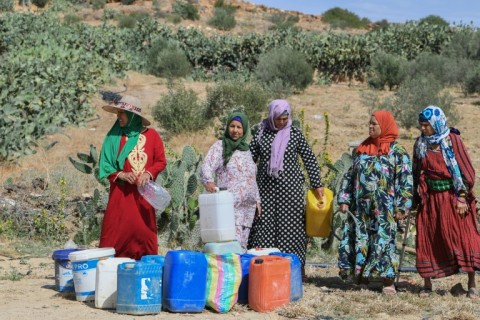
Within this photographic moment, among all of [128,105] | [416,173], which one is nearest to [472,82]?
[416,173]

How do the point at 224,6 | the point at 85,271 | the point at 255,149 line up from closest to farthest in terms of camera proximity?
the point at 85,271
the point at 255,149
the point at 224,6

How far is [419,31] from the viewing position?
100ft

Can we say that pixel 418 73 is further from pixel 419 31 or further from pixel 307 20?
pixel 307 20

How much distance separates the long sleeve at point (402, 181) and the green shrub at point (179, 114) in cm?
982

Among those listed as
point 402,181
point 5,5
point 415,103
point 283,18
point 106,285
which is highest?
point 283,18

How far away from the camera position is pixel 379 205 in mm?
6863

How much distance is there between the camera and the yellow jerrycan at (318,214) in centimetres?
714

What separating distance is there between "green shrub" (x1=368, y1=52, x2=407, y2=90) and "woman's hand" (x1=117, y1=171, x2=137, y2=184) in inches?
715

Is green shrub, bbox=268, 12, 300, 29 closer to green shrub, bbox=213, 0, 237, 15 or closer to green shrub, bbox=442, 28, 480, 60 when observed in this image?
green shrub, bbox=213, 0, 237, 15

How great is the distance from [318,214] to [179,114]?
9.69 metres

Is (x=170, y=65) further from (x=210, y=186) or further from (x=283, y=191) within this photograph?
(x=210, y=186)

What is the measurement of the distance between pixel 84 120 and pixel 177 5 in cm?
3550

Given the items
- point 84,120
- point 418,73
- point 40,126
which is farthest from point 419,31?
point 40,126

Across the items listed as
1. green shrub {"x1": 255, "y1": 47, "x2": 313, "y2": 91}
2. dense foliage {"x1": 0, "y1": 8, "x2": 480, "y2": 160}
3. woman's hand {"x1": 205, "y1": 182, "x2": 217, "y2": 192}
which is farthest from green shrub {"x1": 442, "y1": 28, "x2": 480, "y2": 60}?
woman's hand {"x1": 205, "y1": 182, "x2": 217, "y2": 192}
